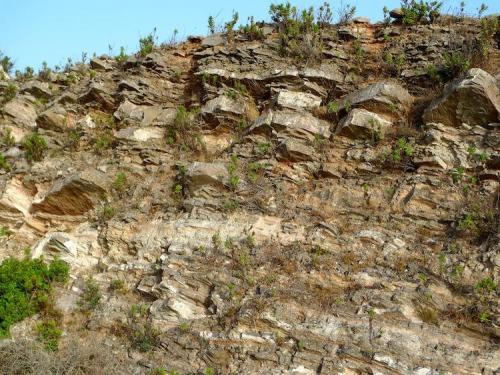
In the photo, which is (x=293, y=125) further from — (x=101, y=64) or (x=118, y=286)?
(x=101, y=64)

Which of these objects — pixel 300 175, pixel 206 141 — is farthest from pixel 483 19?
pixel 206 141

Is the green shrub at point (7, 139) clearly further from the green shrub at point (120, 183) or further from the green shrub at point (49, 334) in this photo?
the green shrub at point (49, 334)

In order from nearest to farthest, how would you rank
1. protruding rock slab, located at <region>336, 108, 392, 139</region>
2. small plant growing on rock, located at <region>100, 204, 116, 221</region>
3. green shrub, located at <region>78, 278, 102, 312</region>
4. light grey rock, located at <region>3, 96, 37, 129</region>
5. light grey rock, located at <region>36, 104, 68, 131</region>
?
1. green shrub, located at <region>78, 278, 102, 312</region>
2. small plant growing on rock, located at <region>100, 204, 116, 221</region>
3. protruding rock slab, located at <region>336, 108, 392, 139</region>
4. light grey rock, located at <region>36, 104, 68, 131</region>
5. light grey rock, located at <region>3, 96, 37, 129</region>

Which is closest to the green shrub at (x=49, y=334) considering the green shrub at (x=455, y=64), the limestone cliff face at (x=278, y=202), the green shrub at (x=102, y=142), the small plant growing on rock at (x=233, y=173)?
the limestone cliff face at (x=278, y=202)

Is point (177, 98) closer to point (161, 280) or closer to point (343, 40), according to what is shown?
point (343, 40)

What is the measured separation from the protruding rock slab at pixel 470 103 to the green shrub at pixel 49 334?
651cm

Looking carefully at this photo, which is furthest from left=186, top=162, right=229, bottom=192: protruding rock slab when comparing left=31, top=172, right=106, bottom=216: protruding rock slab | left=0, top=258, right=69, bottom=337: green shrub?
left=0, top=258, right=69, bottom=337: green shrub

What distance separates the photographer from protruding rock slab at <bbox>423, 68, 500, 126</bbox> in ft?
26.8

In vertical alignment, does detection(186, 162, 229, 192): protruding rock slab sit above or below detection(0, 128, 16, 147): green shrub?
below

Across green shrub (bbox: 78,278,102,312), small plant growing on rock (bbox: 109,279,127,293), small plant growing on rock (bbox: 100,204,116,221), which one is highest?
small plant growing on rock (bbox: 100,204,116,221)

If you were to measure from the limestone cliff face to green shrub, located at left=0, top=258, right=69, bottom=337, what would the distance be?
228mm

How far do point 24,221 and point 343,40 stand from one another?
7493 mm

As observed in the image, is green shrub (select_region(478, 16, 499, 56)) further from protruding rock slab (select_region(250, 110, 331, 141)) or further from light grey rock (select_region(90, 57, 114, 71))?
light grey rock (select_region(90, 57, 114, 71))

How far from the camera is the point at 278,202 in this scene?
8.16m
